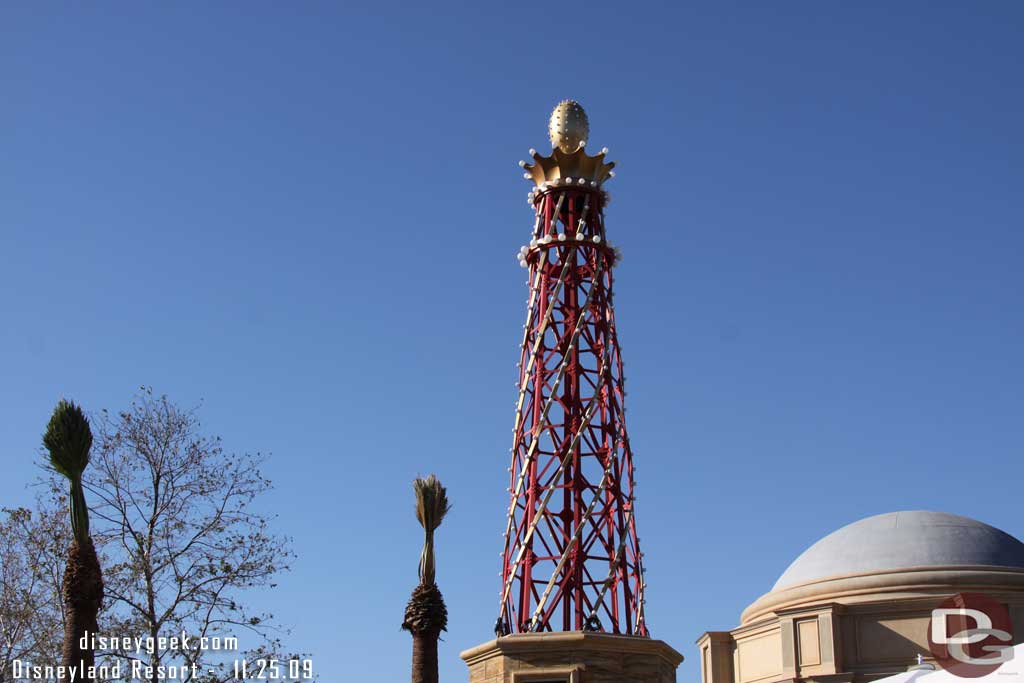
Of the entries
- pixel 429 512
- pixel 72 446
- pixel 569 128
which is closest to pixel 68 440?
pixel 72 446

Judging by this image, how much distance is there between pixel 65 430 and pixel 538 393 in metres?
16.3

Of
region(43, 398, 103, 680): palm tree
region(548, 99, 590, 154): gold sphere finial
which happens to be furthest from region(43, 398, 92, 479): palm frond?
region(548, 99, 590, 154): gold sphere finial

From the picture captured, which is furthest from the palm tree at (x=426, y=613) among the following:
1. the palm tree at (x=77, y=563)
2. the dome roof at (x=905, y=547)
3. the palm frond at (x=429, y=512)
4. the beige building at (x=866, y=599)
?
the dome roof at (x=905, y=547)

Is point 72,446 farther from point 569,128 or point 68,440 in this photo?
point 569,128

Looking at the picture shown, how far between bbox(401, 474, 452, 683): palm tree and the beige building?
13.6 m

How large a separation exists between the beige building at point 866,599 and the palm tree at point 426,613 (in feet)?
44.6

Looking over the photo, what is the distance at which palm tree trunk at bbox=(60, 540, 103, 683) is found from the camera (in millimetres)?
23219

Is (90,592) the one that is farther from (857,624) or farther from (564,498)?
(857,624)

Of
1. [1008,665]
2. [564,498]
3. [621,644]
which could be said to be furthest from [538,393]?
[1008,665]

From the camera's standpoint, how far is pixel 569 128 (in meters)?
39.7

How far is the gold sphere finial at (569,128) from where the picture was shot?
39.7 meters

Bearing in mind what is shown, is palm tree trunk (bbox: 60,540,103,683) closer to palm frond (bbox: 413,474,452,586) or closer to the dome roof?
palm frond (bbox: 413,474,452,586)

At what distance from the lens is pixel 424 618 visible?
26.5 meters

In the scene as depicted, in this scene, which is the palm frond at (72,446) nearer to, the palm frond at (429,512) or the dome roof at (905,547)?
the palm frond at (429,512)
